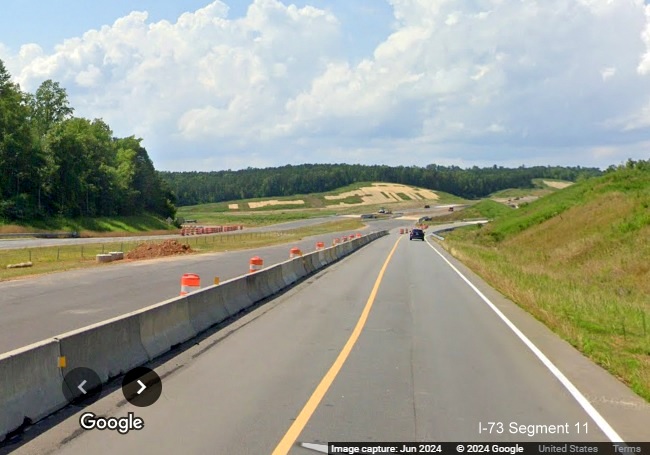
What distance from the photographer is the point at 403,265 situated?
39094 millimetres

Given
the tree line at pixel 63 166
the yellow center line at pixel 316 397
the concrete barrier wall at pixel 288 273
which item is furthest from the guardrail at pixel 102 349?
the tree line at pixel 63 166

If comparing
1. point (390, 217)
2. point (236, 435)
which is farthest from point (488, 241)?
point (390, 217)

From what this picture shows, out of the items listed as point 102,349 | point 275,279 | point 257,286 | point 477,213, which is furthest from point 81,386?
point 477,213

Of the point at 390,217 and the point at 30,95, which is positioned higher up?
the point at 30,95

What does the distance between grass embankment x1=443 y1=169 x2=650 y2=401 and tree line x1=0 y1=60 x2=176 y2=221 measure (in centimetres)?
6035

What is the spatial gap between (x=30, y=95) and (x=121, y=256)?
84.5 m

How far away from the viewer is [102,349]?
9938mm

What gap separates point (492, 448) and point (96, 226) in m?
101

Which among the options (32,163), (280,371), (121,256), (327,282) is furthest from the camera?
(32,163)

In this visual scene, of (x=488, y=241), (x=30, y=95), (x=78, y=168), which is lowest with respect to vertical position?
(x=488, y=241)

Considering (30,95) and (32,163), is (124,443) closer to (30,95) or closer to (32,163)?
(32,163)

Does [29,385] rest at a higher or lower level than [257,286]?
higher

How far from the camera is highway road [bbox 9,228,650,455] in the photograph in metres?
7.47

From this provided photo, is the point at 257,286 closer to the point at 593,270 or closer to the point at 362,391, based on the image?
the point at 362,391
